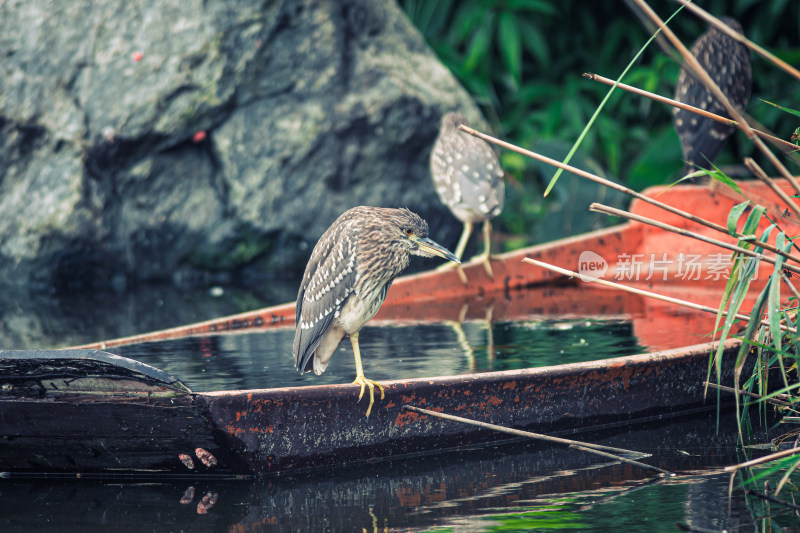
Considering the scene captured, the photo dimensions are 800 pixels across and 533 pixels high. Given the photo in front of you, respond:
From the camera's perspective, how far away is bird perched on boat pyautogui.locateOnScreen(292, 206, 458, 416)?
3.69 metres

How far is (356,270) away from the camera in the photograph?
12.1ft

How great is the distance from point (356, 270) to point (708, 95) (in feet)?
12.7

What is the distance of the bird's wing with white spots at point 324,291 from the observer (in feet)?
12.1

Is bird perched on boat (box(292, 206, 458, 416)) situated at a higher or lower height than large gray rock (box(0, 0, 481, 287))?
higher

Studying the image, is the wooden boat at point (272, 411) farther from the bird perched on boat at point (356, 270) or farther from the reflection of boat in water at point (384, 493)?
the bird perched on boat at point (356, 270)

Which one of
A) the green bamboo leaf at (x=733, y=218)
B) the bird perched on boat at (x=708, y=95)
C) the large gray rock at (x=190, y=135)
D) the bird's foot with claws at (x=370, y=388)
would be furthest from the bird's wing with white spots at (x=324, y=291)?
the large gray rock at (x=190, y=135)

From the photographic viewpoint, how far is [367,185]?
30.0ft

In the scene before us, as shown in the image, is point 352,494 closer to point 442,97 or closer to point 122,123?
point 122,123

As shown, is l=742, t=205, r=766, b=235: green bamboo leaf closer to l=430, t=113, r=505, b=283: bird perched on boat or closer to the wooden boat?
the wooden boat

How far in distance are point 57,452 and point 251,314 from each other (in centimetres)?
218

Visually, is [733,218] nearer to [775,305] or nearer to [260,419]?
[775,305]

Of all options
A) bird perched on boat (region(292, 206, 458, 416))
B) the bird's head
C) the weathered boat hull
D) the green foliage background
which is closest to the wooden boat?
the weathered boat hull

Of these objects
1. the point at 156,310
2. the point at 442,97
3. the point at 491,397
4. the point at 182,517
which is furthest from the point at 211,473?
the point at 442,97

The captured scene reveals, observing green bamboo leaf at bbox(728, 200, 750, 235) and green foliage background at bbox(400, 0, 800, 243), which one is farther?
green foliage background at bbox(400, 0, 800, 243)
